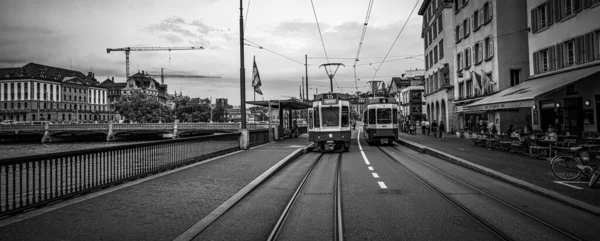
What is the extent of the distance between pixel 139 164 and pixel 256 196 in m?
3.77

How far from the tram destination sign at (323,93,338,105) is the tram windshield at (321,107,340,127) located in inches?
13.4

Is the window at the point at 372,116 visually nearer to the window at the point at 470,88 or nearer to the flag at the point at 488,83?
the flag at the point at 488,83

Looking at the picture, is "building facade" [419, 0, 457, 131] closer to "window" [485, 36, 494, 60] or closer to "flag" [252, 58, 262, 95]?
"window" [485, 36, 494, 60]

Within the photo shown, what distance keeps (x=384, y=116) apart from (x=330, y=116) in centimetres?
625

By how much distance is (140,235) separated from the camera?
5203 mm

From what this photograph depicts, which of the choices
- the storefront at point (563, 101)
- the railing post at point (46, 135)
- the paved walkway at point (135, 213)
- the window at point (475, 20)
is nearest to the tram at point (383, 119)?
the storefront at point (563, 101)

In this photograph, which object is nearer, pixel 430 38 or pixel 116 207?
pixel 116 207

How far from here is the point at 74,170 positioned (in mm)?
7641

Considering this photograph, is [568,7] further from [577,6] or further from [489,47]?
[489,47]

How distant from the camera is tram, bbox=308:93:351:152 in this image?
21641mm

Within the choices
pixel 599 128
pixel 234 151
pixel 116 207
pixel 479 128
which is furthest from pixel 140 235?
pixel 479 128

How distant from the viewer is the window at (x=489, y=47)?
28292mm

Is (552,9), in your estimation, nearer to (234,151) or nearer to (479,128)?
(479,128)

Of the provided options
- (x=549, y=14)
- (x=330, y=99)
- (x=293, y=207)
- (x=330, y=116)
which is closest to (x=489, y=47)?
(x=549, y=14)
